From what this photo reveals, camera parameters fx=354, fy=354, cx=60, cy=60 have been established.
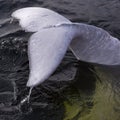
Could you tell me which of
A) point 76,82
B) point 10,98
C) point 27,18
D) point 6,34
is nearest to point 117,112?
point 76,82

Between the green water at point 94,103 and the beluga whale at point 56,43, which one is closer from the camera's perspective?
the beluga whale at point 56,43

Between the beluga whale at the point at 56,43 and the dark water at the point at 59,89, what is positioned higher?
the beluga whale at the point at 56,43

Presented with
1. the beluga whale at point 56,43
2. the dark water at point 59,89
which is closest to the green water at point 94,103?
the dark water at point 59,89

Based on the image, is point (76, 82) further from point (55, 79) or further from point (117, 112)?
point (117, 112)

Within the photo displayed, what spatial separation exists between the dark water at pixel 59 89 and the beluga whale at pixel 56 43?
288 millimetres

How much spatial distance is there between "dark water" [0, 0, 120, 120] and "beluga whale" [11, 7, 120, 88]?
0.94ft

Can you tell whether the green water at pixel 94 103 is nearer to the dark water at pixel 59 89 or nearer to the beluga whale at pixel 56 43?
the dark water at pixel 59 89

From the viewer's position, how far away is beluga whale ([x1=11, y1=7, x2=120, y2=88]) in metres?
4.66

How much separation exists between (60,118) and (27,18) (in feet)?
5.77

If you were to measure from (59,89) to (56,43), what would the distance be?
41.7 inches

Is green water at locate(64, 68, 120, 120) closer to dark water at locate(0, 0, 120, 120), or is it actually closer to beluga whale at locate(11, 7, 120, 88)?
dark water at locate(0, 0, 120, 120)

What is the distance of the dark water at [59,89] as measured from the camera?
5284 millimetres

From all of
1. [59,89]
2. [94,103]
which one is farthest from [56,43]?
[94,103]

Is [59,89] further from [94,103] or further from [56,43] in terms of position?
[56,43]
